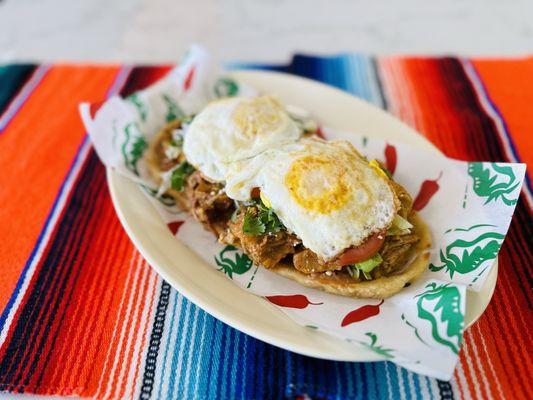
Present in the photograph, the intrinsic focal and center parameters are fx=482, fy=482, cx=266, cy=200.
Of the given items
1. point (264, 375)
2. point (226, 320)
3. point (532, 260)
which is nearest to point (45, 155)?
point (226, 320)

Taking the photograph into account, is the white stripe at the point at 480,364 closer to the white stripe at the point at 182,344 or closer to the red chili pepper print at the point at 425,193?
the red chili pepper print at the point at 425,193

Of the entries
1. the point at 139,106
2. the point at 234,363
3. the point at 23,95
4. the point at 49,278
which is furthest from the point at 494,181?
the point at 23,95

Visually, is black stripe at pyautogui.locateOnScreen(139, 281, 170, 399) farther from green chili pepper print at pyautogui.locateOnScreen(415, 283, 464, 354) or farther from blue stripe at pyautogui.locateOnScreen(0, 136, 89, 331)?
green chili pepper print at pyautogui.locateOnScreen(415, 283, 464, 354)

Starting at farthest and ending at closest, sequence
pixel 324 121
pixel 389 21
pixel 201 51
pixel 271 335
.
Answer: pixel 389 21, pixel 201 51, pixel 324 121, pixel 271 335

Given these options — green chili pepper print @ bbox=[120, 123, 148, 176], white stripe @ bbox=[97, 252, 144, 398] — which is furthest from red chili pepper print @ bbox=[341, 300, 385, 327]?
green chili pepper print @ bbox=[120, 123, 148, 176]

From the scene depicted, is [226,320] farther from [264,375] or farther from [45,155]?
[45,155]

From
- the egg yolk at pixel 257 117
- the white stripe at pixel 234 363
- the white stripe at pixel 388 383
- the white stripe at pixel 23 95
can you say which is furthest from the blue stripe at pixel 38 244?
the white stripe at pixel 388 383
